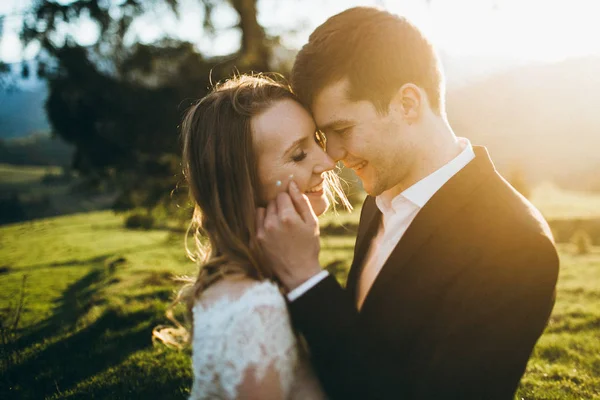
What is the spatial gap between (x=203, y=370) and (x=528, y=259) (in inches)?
62.5

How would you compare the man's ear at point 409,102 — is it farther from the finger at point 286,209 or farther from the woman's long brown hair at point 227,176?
the finger at point 286,209

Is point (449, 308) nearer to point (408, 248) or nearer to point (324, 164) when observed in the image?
point (408, 248)

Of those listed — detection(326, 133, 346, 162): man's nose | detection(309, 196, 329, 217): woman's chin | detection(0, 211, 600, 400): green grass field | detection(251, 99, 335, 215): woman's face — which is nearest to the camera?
detection(251, 99, 335, 215): woman's face

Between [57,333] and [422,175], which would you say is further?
[57,333]

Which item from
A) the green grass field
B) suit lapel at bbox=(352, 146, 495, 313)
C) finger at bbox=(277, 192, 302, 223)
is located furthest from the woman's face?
the green grass field

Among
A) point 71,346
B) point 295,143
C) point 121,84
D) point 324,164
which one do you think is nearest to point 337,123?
point 324,164

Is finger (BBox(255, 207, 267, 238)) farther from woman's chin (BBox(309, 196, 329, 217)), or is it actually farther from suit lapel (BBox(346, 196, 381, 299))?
suit lapel (BBox(346, 196, 381, 299))

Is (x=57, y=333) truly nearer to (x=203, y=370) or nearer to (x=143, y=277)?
(x=143, y=277)

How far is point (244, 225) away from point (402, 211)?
1051 millimetres

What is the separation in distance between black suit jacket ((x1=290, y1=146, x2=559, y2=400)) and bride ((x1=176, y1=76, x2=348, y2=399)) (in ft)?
0.62

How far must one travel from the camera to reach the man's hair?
2.77 meters

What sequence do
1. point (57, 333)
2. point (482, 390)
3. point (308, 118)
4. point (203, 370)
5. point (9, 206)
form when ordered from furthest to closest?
1. point (57, 333)
2. point (9, 206)
3. point (308, 118)
4. point (203, 370)
5. point (482, 390)

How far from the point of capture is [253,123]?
8.11 ft

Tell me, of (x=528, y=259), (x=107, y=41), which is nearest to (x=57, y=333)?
(x=107, y=41)
